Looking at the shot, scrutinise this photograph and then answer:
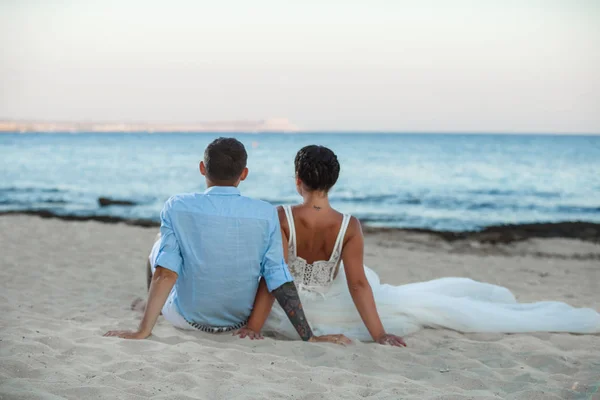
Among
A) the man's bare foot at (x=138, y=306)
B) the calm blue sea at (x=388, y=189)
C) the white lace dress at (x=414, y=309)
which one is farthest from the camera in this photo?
the calm blue sea at (x=388, y=189)

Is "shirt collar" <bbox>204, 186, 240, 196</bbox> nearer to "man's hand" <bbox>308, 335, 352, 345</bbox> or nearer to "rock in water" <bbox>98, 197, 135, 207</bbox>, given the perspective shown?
"man's hand" <bbox>308, 335, 352, 345</bbox>

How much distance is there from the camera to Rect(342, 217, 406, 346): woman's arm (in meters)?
4.02

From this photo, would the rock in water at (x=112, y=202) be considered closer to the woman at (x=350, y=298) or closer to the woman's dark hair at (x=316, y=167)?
the woman at (x=350, y=298)

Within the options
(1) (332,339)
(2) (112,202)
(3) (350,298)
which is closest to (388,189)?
(2) (112,202)

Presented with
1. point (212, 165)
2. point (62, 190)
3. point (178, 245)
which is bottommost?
point (62, 190)

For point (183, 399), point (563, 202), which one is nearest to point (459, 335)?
point (183, 399)

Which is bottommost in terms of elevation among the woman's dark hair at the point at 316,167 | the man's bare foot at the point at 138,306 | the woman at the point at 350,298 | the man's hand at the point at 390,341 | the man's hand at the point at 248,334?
the man's bare foot at the point at 138,306

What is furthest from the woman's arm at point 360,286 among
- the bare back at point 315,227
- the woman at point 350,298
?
the bare back at point 315,227

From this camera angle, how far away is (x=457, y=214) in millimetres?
16797

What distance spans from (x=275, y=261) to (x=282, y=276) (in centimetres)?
11

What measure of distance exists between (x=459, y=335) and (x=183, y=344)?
2.16 metres

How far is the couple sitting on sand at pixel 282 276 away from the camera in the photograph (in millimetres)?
3740

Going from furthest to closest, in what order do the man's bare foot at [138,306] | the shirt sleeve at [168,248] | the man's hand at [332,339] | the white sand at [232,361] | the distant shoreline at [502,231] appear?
1. the distant shoreline at [502,231]
2. the man's bare foot at [138,306]
3. the man's hand at [332,339]
4. the shirt sleeve at [168,248]
5. the white sand at [232,361]

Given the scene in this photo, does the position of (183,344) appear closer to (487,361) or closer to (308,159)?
(308,159)
